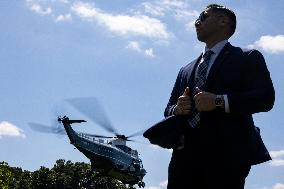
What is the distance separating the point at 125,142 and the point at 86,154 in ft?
28.4

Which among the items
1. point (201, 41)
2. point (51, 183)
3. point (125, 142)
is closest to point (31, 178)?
point (51, 183)

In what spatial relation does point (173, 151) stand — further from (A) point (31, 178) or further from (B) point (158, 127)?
(A) point (31, 178)

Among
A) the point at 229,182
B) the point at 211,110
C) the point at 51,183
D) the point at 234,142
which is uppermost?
the point at 51,183

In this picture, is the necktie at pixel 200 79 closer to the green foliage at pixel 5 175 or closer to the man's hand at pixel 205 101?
the man's hand at pixel 205 101

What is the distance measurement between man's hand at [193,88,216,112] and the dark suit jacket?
12cm

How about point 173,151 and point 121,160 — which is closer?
point 173,151

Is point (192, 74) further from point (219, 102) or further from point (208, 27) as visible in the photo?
point (219, 102)

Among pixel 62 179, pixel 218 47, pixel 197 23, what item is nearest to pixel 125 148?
pixel 62 179

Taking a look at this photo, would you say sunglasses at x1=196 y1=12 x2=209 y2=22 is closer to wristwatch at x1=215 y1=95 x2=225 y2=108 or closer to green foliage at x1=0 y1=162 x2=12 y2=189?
wristwatch at x1=215 y1=95 x2=225 y2=108

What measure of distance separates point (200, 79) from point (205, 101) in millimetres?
416

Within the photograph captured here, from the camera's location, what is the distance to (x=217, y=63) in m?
3.72

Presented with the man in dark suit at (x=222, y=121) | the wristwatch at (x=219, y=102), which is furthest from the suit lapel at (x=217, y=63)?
the wristwatch at (x=219, y=102)

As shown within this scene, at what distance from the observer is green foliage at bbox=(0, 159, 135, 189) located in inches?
4001

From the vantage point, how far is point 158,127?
355cm
